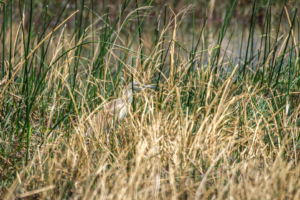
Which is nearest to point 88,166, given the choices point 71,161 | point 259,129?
point 71,161

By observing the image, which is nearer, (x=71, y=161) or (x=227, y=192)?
(x=227, y=192)

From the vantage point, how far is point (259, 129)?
1780 mm

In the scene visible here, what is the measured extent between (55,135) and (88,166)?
0.55m

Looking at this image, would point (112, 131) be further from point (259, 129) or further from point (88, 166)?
point (259, 129)

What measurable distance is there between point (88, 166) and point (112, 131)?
0.39m

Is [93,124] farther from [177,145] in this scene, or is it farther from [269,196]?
[269,196]

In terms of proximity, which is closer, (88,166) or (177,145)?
(88,166)

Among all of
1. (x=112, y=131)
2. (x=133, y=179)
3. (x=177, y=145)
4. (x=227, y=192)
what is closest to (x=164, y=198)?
(x=133, y=179)

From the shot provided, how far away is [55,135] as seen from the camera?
1.97 metres

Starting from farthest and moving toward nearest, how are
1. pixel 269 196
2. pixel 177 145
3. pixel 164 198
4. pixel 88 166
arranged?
pixel 177 145, pixel 88 166, pixel 164 198, pixel 269 196

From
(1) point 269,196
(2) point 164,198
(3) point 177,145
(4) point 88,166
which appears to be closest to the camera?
(1) point 269,196

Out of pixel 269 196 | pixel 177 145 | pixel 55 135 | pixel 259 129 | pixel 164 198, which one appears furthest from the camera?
pixel 55 135

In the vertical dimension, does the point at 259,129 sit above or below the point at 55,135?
above

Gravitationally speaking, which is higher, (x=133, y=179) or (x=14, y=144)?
(x=133, y=179)
